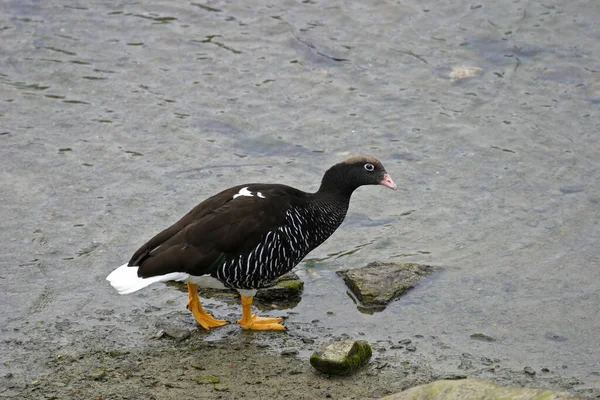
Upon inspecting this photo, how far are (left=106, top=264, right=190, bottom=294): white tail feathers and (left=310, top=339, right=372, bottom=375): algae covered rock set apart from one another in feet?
4.24

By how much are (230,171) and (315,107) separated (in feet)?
6.30

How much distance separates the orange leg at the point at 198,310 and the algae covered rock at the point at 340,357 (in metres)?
1.18

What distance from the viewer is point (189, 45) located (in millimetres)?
13070

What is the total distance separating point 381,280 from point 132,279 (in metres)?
2.22

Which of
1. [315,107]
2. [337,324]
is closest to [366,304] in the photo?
[337,324]

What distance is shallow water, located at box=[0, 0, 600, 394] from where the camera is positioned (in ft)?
25.7

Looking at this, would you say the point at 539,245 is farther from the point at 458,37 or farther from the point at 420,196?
the point at 458,37

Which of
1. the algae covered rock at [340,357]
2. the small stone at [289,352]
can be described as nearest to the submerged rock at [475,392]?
the algae covered rock at [340,357]

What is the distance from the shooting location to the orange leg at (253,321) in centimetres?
743

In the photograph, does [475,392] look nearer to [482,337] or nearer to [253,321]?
[482,337]

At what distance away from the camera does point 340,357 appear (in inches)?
257

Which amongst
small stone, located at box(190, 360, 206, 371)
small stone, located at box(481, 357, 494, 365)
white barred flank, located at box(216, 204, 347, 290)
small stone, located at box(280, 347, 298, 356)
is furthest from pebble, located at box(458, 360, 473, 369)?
small stone, located at box(190, 360, 206, 371)

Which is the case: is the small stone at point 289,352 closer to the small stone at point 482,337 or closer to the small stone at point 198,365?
the small stone at point 198,365

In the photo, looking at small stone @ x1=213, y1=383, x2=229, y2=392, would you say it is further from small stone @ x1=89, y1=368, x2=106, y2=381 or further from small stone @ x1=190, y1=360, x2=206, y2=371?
small stone @ x1=89, y1=368, x2=106, y2=381
